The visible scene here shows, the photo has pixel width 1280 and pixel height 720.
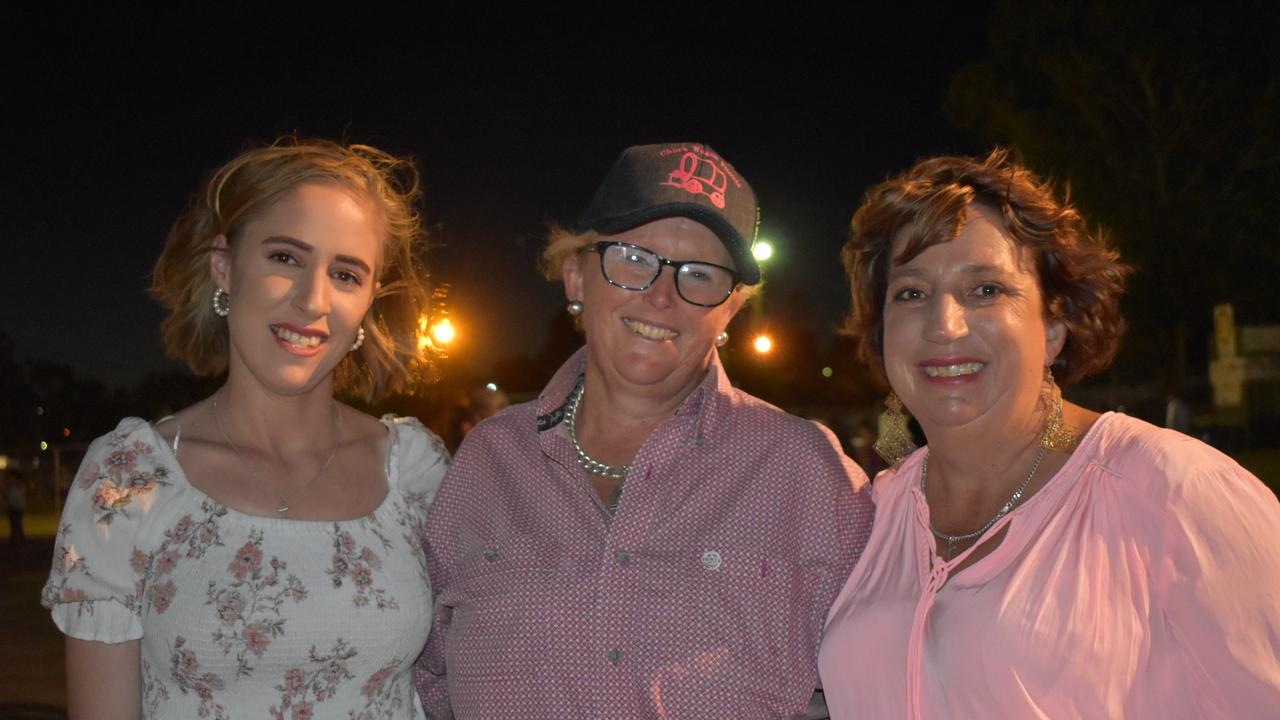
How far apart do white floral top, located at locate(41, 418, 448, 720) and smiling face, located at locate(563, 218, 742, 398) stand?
93 cm

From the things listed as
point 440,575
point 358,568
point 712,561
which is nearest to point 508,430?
point 440,575

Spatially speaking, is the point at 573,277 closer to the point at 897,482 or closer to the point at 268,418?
the point at 268,418

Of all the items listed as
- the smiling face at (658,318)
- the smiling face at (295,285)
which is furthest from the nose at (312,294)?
the smiling face at (658,318)

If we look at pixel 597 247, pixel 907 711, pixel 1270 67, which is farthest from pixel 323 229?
pixel 1270 67

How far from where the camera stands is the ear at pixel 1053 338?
2.91 m

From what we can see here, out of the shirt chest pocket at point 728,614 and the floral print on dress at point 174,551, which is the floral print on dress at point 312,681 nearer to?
the floral print on dress at point 174,551

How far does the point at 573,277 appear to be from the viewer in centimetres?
331

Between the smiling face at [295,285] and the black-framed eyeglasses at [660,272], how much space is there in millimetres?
784

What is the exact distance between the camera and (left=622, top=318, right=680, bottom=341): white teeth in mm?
3046

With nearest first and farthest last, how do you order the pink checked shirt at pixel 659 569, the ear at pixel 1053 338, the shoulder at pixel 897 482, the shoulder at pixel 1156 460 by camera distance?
the shoulder at pixel 1156 460, the pink checked shirt at pixel 659 569, the ear at pixel 1053 338, the shoulder at pixel 897 482

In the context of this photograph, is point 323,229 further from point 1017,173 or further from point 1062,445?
point 1062,445

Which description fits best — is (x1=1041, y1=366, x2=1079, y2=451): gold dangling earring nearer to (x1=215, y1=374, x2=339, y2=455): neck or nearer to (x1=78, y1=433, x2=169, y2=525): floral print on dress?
(x1=215, y1=374, x2=339, y2=455): neck

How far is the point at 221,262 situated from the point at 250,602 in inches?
40.9

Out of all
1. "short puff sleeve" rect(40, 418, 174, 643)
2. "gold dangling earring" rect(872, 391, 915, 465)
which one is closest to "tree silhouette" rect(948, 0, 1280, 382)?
"gold dangling earring" rect(872, 391, 915, 465)
